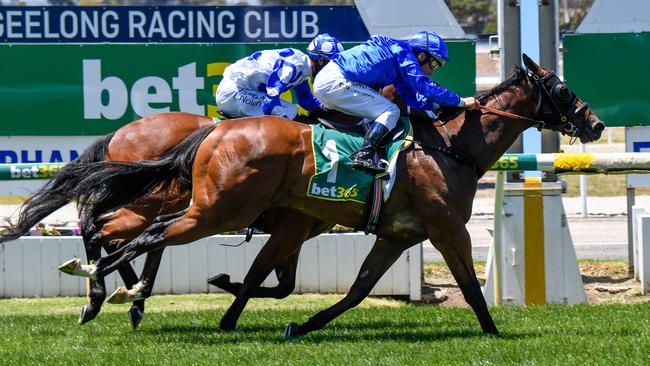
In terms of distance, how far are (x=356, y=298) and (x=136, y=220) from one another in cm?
170

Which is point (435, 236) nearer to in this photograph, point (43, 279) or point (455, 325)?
point (455, 325)

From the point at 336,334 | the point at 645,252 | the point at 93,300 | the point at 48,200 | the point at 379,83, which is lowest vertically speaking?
the point at 336,334

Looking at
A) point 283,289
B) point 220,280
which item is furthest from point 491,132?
point 220,280

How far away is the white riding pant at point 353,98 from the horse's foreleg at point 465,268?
33.0 inches

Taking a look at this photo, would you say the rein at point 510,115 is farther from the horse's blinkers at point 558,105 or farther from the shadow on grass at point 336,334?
the shadow on grass at point 336,334

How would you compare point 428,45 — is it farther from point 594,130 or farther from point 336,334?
point 336,334

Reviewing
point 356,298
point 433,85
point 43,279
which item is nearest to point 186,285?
point 43,279

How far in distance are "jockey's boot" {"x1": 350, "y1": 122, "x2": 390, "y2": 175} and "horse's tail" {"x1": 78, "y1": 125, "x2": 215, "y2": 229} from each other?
1.04m

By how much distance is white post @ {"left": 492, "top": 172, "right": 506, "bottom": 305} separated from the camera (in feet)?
30.0

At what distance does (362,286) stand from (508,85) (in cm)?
177

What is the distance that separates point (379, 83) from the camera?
7.54 meters

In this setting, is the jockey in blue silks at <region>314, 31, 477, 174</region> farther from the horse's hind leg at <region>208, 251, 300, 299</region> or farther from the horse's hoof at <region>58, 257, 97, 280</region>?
the horse's hoof at <region>58, 257, 97, 280</region>

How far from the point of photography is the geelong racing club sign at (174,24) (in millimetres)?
10820

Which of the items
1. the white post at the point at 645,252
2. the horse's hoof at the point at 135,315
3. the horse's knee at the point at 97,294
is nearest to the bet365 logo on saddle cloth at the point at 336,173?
the horse's hoof at the point at 135,315
